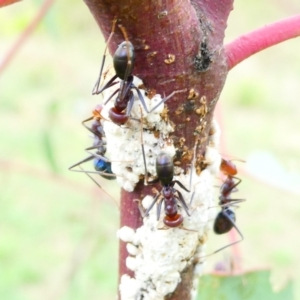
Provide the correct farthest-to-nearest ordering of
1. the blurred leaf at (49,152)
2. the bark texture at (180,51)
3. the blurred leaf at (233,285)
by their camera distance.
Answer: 1. the blurred leaf at (49,152)
2. the blurred leaf at (233,285)
3. the bark texture at (180,51)

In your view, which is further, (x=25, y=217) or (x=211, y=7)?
(x=25, y=217)

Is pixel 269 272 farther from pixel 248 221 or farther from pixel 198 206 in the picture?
pixel 248 221

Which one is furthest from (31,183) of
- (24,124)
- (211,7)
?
(211,7)

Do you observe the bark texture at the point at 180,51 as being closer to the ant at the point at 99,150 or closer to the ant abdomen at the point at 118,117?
the ant abdomen at the point at 118,117

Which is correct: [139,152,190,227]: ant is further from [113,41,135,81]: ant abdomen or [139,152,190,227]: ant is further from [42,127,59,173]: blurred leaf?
[42,127,59,173]: blurred leaf

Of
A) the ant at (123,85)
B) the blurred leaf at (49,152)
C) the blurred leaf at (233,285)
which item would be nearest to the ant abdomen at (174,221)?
the ant at (123,85)

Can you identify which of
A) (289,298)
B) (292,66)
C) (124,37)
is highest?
(292,66)
